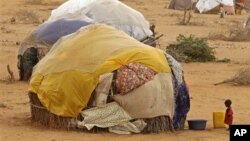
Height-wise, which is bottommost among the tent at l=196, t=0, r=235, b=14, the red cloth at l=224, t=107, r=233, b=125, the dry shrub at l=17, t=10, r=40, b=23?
the tent at l=196, t=0, r=235, b=14

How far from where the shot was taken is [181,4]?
36.4 meters

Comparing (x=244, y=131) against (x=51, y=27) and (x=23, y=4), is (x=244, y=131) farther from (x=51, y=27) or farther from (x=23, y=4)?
(x=23, y=4)

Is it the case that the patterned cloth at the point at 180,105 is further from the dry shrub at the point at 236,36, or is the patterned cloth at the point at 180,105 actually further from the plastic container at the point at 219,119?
the dry shrub at the point at 236,36

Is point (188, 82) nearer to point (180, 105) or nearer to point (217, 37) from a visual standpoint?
point (180, 105)

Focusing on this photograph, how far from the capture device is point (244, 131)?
8.03 metres

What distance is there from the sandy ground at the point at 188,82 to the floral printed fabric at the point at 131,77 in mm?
629

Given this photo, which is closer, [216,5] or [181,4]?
[216,5]

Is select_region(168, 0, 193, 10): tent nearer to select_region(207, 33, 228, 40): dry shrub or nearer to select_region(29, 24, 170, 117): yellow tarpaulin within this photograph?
select_region(207, 33, 228, 40): dry shrub

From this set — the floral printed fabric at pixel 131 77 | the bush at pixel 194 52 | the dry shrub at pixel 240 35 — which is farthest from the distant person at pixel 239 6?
the floral printed fabric at pixel 131 77

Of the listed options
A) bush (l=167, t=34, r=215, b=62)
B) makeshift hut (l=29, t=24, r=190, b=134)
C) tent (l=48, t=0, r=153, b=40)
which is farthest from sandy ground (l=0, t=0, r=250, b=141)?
tent (l=48, t=0, r=153, b=40)

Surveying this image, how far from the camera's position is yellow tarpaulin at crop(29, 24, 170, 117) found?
36.0ft

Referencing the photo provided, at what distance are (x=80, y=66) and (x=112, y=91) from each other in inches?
24.4

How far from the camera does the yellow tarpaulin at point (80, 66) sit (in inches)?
432

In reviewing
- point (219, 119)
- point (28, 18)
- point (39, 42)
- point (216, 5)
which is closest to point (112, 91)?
point (219, 119)
